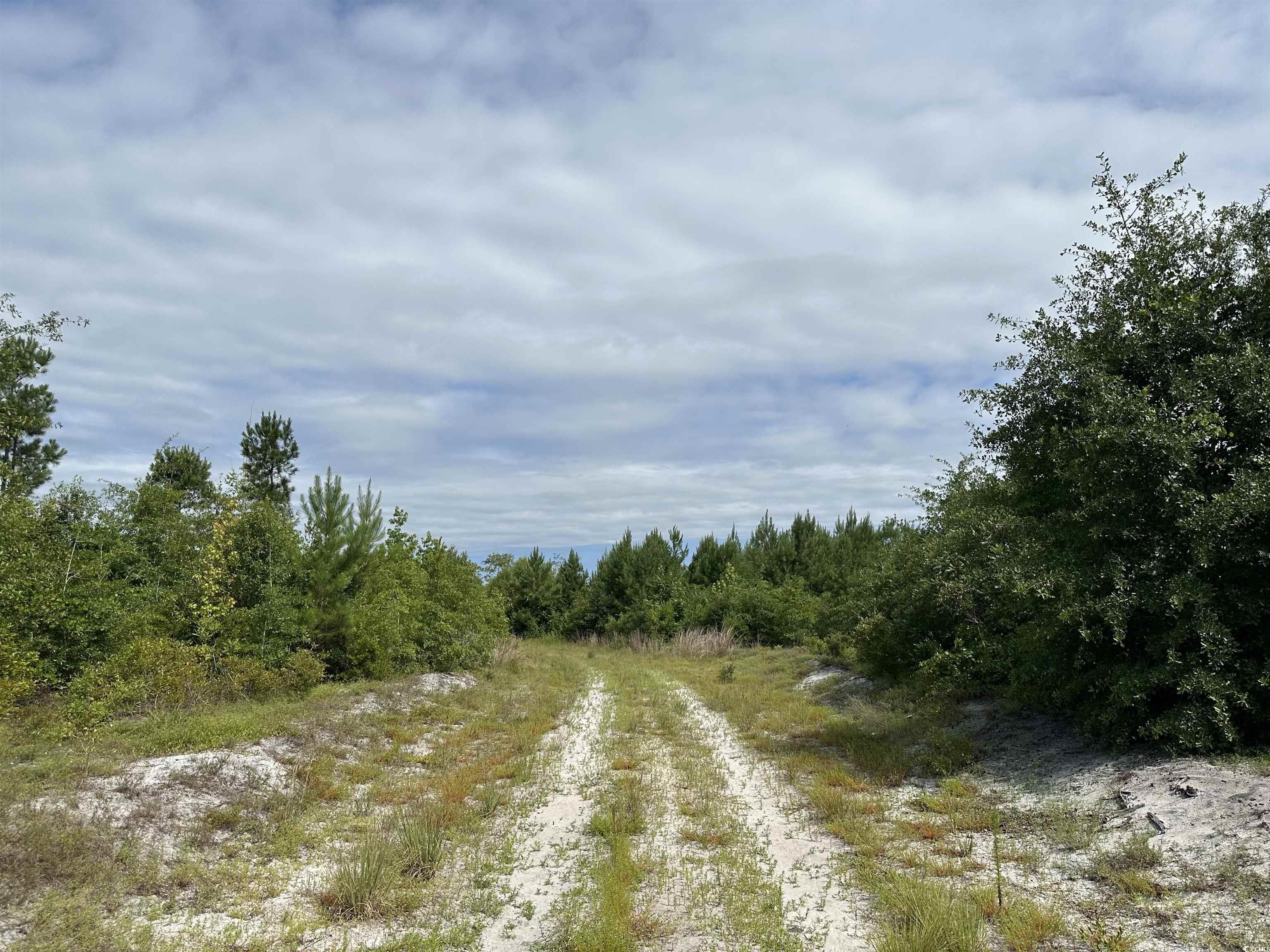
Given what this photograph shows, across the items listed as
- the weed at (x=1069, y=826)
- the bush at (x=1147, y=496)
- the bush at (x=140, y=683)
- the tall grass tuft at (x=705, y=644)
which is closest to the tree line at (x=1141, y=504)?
the bush at (x=1147, y=496)

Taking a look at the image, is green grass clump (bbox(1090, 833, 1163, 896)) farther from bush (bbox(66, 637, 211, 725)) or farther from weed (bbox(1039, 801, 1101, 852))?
bush (bbox(66, 637, 211, 725))

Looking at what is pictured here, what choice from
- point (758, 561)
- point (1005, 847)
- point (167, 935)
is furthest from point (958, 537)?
point (758, 561)

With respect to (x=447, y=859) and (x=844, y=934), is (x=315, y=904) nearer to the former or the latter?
(x=447, y=859)

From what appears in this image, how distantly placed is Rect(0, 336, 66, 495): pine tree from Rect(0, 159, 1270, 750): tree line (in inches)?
4.4

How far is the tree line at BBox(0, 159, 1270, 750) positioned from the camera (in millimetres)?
7812

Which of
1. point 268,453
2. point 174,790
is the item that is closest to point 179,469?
point 268,453

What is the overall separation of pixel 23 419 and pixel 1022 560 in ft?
50.5

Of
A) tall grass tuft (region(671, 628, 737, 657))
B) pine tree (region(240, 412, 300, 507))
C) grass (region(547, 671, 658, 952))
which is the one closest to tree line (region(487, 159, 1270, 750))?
grass (region(547, 671, 658, 952))

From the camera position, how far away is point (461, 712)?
15.5 metres

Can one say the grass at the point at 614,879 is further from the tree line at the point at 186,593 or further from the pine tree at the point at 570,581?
the pine tree at the point at 570,581

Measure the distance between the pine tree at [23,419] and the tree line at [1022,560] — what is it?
0.11m

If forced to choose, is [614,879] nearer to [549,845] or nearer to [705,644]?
[549,845]

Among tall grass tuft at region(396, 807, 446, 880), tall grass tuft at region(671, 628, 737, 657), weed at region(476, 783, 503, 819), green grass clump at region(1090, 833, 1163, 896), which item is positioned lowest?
tall grass tuft at region(671, 628, 737, 657)

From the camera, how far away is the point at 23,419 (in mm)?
11367
